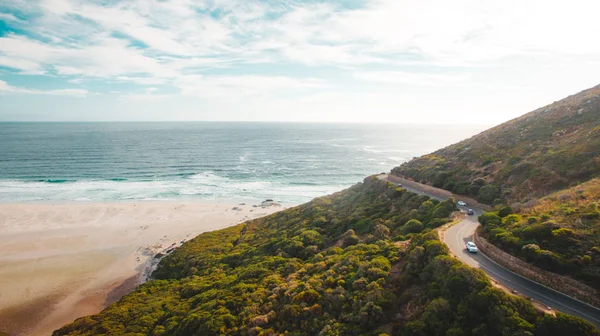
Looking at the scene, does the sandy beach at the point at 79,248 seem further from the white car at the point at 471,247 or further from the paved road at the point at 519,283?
the white car at the point at 471,247

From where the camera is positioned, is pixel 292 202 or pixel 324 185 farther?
pixel 324 185

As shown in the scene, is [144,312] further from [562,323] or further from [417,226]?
[562,323]

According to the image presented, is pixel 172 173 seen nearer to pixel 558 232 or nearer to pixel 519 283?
pixel 519 283

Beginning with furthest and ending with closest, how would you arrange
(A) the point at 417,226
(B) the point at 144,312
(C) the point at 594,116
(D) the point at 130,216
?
(D) the point at 130,216, (C) the point at 594,116, (A) the point at 417,226, (B) the point at 144,312

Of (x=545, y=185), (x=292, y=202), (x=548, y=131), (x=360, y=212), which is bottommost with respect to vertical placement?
(x=292, y=202)

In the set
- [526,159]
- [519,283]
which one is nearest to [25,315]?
[519,283]

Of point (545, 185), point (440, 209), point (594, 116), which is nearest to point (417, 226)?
point (440, 209)
